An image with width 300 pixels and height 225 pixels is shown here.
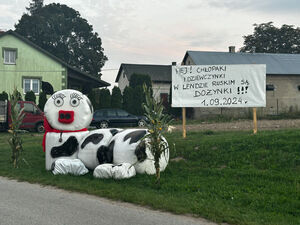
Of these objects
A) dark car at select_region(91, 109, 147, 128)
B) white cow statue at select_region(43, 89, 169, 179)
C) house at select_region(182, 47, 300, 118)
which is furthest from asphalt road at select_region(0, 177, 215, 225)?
house at select_region(182, 47, 300, 118)

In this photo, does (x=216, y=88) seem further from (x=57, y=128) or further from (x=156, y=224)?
(x=156, y=224)

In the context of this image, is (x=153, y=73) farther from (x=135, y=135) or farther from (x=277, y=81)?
(x=135, y=135)

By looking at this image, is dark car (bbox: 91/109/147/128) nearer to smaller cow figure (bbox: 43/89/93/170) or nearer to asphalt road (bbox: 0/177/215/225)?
smaller cow figure (bbox: 43/89/93/170)

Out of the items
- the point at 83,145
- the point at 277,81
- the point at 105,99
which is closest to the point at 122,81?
the point at 105,99

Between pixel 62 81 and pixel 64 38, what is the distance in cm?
3100

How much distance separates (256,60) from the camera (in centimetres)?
3381

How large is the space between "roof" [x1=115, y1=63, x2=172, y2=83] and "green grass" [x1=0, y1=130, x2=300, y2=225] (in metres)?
33.4

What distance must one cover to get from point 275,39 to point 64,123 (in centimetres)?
5507

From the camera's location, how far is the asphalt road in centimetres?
494

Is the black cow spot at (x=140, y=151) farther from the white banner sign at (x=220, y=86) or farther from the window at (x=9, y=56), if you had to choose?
the window at (x=9, y=56)

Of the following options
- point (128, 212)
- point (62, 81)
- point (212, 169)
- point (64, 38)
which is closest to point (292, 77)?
point (62, 81)

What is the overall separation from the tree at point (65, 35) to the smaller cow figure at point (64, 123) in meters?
50.4

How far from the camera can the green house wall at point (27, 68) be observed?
3081 cm

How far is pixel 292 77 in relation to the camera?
32.0 m
